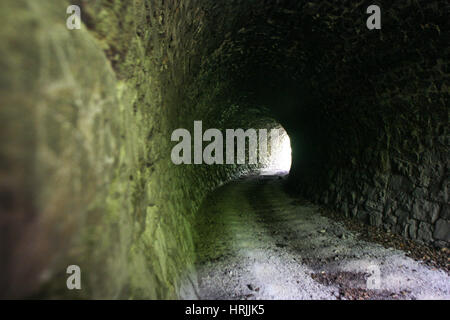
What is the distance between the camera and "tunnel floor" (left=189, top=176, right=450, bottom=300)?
3.98 metres

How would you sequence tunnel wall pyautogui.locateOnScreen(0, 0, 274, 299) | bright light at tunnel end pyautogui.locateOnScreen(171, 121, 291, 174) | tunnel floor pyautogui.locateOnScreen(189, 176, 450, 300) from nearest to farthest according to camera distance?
tunnel wall pyautogui.locateOnScreen(0, 0, 274, 299), tunnel floor pyautogui.locateOnScreen(189, 176, 450, 300), bright light at tunnel end pyautogui.locateOnScreen(171, 121, 291, 174)

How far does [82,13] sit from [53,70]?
95cm

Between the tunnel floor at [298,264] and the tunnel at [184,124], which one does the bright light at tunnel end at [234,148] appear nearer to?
the tunnel at [184,124]

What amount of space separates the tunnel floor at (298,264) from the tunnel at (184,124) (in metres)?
0.11

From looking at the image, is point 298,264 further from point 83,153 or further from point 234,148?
point 234,148

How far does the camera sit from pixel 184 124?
6461mm

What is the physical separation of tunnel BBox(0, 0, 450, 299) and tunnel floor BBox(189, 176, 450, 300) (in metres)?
0.11

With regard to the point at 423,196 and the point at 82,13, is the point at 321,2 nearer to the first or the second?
the point at 423,196

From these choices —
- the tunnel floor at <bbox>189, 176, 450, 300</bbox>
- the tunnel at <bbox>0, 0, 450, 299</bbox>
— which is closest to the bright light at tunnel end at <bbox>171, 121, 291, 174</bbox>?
the tunnel at <bbox>0, 0, 450, 299</bbox>

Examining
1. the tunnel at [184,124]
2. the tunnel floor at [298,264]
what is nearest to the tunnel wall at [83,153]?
the tunnel at [184,124]

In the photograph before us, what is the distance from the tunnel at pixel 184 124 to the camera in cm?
153

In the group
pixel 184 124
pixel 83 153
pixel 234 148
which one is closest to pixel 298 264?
pixel 184 124

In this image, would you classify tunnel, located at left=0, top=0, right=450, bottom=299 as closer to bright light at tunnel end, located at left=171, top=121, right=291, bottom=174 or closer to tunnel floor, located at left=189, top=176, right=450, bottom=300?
tunnel floor, located at left=189, top=176, right=450, bottom=300
